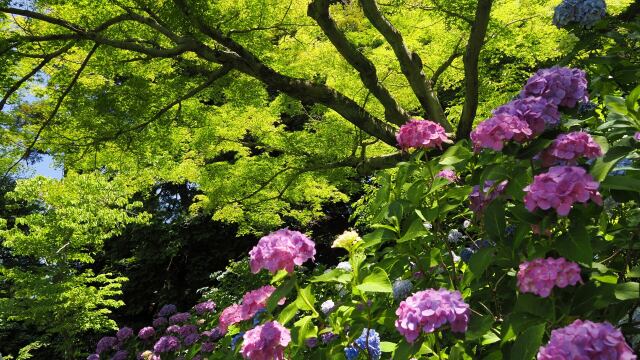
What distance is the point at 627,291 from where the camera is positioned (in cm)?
107

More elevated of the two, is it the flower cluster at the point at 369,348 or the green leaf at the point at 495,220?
the green leaf at the point at 495,220

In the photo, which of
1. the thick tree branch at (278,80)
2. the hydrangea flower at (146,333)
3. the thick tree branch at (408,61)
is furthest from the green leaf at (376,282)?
the hydrangea flower at (146,333)

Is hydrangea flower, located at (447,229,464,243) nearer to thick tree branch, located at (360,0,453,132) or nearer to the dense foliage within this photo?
the dense foliage

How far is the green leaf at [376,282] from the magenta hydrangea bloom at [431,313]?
126 millimetres

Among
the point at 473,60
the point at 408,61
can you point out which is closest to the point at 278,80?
the point at 408,61

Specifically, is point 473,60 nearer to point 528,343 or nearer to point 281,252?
point 281,252

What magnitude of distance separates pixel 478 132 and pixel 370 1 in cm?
391

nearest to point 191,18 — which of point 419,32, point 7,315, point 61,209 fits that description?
point 419,32

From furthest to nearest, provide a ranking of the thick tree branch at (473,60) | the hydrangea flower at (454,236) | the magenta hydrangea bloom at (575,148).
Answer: the thick tree branch at (473,60) → the hydrangea flower at (454,236) → the magenta hydrangea bloom at (575,148)

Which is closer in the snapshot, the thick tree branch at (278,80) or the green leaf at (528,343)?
the green leaf at (528,343)

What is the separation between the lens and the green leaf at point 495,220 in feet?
4.15

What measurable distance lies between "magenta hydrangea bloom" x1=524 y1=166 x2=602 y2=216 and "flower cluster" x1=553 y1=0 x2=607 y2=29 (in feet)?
2.81

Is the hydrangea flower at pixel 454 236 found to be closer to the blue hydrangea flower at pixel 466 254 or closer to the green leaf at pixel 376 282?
the blue hydrangea flower at pixel 466 254

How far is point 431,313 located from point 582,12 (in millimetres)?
1174
